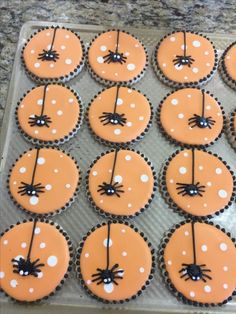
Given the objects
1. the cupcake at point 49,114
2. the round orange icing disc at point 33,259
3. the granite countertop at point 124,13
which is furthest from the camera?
the granite countertop at point 124,13

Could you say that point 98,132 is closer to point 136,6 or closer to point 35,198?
point 35,198

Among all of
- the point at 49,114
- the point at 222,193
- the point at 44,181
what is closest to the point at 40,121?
the point at 49,114

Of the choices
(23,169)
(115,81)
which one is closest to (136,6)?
(115,81)

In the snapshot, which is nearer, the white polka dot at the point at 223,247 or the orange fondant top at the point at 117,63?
the white polka dot at the point at 223,247

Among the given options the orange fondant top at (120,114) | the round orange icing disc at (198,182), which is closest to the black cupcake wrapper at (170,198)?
the round orange icing disc at (198,182)

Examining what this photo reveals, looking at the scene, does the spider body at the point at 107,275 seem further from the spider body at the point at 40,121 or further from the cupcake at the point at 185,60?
the cupcake at the point at 185,60

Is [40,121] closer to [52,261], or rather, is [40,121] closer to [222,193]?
[52,261]
